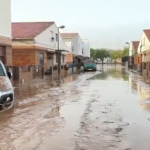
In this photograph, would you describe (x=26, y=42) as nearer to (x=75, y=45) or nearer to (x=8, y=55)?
(x=8, y=55)

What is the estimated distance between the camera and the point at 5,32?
880 inches

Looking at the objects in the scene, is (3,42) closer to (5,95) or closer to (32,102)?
(32,102)

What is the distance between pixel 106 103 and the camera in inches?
448

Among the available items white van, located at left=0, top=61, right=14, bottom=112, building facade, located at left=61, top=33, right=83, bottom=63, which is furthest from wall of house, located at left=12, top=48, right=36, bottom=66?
building facade, located at left=61, top=33, right=83, bottom=63

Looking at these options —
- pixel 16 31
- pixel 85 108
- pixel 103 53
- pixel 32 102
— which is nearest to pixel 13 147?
pixel 85 108

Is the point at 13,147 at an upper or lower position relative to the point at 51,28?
lower

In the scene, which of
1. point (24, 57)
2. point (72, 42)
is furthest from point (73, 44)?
point (24, 57)

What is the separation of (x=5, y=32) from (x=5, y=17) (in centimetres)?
119

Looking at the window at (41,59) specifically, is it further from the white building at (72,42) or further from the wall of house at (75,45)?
the wall of house at (75,45)

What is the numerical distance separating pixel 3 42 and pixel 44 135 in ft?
53.3

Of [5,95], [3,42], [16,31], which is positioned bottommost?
[5,95]

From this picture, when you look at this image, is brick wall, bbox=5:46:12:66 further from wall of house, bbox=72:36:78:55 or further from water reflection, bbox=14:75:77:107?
wall of house, bbox=72:36:78:55

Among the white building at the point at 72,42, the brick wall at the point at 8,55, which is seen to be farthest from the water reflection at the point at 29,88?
the white building at the point at 72,42

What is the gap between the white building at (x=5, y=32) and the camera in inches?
855
